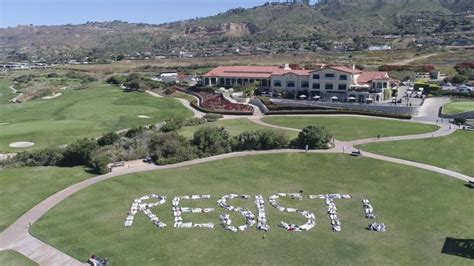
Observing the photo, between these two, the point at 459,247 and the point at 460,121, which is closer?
the point at 459,247

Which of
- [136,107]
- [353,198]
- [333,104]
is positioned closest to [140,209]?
[353,198]

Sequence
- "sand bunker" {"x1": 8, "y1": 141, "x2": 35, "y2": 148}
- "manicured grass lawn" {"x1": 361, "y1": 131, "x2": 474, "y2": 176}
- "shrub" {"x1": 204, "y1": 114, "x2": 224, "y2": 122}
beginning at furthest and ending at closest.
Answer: "shrub" {"x1": 204, "y1": 114, "x2": 224, "y2": 122}, "sand bunker" {"x1": 8, "y1": 141, "x2": 35, "y2": 148}, "manicured grass lawn" {"x1": 361, "y1": 131, "x2": 474, "y2": 176}

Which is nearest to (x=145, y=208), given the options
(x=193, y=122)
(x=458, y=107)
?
(x=193, y=122)

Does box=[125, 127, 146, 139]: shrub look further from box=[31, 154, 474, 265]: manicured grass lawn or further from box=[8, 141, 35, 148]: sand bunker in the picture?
box=[31, 154, 474, 265]: manicured grass lawn

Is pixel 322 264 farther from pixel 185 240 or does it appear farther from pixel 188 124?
pixel 188 124

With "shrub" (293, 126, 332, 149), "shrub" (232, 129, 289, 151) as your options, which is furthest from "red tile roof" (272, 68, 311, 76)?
"shrub" (232, 129, 289, 151)

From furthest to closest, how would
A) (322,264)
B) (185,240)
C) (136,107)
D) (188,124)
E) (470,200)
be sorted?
(136,107)
(188,124)
(470,200)
(185,240)
(322,264)

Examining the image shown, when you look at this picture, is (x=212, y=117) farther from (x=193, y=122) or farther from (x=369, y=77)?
(x=369, y=77)
